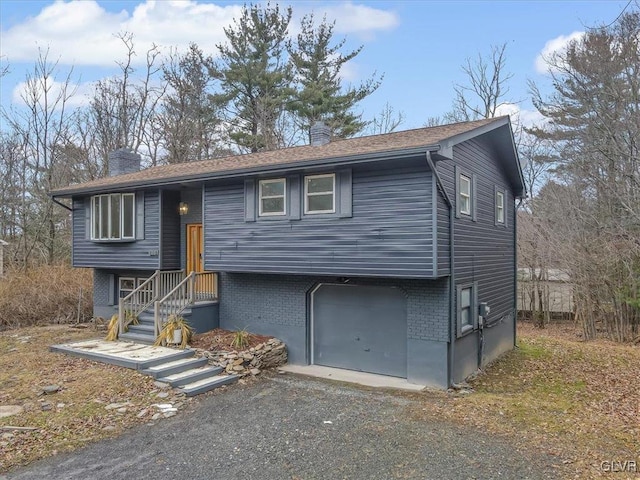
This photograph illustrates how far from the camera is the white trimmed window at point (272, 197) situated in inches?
388

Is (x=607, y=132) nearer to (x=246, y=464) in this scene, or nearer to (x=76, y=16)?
(x=246, y=464)

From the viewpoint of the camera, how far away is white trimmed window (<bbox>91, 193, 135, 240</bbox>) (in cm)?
1230

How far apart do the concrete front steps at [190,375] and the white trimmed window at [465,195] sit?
6058 millimetres

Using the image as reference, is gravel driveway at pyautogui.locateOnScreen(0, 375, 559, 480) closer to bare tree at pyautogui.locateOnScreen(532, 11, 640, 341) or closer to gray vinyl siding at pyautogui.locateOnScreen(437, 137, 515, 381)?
gray vinyl siding at pyautogui.locateOnScreen(437, 137, 515, 381)

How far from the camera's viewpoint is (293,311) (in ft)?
34.2

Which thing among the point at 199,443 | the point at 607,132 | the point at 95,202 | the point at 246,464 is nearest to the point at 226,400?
the point at 199,443

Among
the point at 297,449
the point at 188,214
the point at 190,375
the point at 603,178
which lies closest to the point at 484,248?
the point at 297,449

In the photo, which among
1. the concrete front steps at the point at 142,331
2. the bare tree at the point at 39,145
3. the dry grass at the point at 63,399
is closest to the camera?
the dry grass at the point at 63,399

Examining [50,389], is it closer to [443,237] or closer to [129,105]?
[443,237]

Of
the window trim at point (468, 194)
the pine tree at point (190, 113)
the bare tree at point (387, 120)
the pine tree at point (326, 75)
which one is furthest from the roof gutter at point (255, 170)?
the bare tree at point (387, 120)

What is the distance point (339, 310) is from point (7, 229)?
20936 millimetres

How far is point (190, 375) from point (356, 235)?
→ 4.19 metres

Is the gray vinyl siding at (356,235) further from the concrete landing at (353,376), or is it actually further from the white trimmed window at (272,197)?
the concrete landing at (353,376)

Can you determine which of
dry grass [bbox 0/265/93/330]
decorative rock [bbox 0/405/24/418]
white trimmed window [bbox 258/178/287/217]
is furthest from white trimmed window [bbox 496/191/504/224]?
dry grass [bbox 0/265/93/330]
